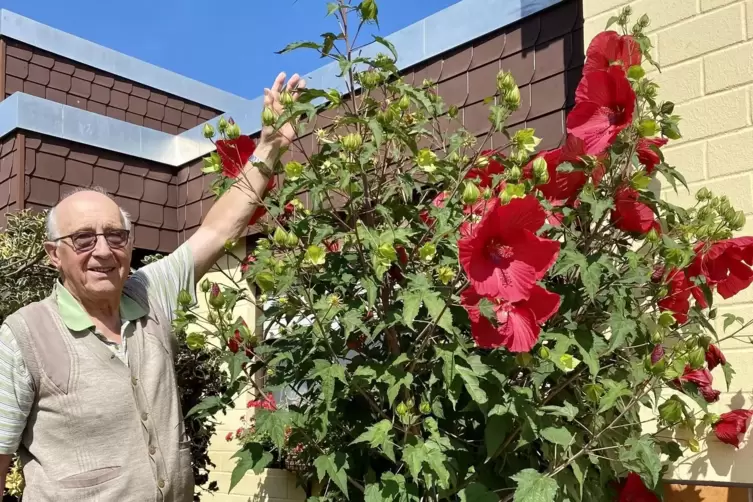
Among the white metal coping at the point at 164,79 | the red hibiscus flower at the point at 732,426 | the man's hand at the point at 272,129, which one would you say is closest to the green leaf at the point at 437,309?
the man's hand at the point at 272,129

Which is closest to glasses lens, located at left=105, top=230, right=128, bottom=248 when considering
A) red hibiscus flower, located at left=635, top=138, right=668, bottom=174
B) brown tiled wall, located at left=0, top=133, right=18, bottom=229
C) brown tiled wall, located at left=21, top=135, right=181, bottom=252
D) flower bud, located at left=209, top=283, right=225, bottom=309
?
flower bud, located at left=209, top=283, right=225, bottom=309

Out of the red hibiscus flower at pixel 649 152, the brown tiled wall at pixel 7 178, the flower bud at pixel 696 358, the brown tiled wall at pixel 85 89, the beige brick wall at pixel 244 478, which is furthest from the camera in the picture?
the brown tiled wall at pixel 85 89

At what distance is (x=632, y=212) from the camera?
1584 mm

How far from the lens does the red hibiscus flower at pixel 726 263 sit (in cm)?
155

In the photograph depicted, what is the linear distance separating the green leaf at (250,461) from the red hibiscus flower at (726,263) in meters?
1.00

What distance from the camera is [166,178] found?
5027 millimetres

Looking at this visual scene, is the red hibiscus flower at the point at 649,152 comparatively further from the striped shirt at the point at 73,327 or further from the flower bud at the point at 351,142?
the striped shirt at the point at 73,327

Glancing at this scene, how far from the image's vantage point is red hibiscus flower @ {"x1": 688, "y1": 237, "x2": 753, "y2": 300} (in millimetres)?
1554

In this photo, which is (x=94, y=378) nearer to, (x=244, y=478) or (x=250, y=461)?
(x=250, y=461)

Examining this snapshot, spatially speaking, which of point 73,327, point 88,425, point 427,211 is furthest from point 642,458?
point 73,327

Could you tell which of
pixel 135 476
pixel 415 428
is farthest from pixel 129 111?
pixel 415 428

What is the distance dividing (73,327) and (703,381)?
5.10 ft

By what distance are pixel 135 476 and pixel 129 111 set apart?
5063 mm

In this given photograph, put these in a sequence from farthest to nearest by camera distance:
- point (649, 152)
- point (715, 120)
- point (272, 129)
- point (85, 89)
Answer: point (85, 89)
point (715, 120)
point (272, 129)
point (649, 152)
